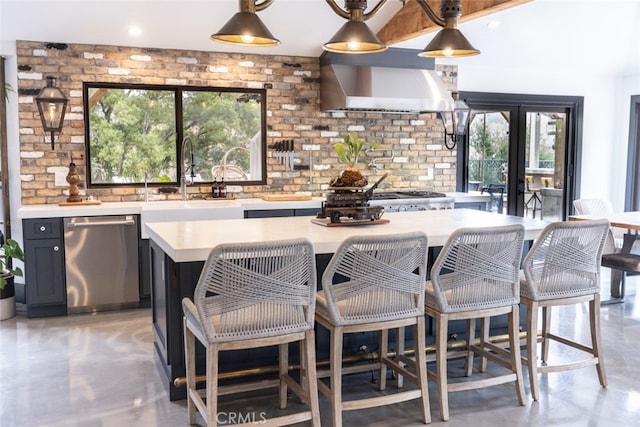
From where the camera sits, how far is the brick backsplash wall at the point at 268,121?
5309 millimetres

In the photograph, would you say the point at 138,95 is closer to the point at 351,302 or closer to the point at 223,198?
the point at 223,198

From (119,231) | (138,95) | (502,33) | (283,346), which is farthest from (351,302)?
(502,33)

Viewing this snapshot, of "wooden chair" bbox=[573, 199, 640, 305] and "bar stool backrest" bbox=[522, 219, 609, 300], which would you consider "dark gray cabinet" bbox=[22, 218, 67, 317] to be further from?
"wooden chair" bbox=[573, 199, 640, 305]

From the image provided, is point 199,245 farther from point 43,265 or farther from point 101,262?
point 43,265

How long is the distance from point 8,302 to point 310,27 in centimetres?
362

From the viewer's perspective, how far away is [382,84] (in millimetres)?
5883

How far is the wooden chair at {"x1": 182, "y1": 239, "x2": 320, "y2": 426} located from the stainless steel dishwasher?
261 cm

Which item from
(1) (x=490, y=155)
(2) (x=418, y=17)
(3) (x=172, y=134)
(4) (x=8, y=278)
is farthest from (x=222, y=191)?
(1) (x=490, y=155)

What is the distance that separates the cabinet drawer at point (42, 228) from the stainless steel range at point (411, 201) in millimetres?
2831

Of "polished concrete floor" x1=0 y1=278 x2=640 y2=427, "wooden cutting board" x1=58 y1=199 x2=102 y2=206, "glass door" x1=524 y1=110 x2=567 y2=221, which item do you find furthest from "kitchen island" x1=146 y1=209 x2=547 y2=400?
"glass door" x1=524 y1=110 x2=567 y2=221

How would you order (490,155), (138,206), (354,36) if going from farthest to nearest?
(490,155) → (138,206) → (354,36)

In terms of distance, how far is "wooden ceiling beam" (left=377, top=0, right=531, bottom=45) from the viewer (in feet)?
15.1

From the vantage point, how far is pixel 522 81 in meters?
7.20

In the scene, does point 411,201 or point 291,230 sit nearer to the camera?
point 291,230
